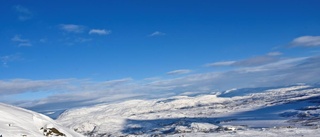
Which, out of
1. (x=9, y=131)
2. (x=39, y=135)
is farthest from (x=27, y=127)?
(x=9, y=131)

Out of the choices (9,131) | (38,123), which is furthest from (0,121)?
(38,123)

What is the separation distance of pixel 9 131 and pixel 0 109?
23.2 feet

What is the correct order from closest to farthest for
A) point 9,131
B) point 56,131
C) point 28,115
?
point 9,131
point 56,131
point 28,115

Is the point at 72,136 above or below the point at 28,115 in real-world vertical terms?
below

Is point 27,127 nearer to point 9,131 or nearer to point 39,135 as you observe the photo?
point 39,135

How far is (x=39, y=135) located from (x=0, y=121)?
3595mm

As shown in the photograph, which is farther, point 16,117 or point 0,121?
point 16,117

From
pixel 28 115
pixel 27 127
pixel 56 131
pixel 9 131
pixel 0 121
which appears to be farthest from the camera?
pixel 28 115

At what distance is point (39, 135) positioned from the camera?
33.5 metres

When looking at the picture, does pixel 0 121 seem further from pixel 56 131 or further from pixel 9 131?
pixel 56 131

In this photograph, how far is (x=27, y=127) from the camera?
34.7 m

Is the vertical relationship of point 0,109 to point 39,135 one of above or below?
above

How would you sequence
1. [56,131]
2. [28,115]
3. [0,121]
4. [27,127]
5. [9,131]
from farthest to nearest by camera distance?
1. [28,115]
2. [56,131]
3. [27,127]
4. [0,121]
5. [9,131]

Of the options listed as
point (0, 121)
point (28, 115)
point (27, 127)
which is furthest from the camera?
point (28, 115)
